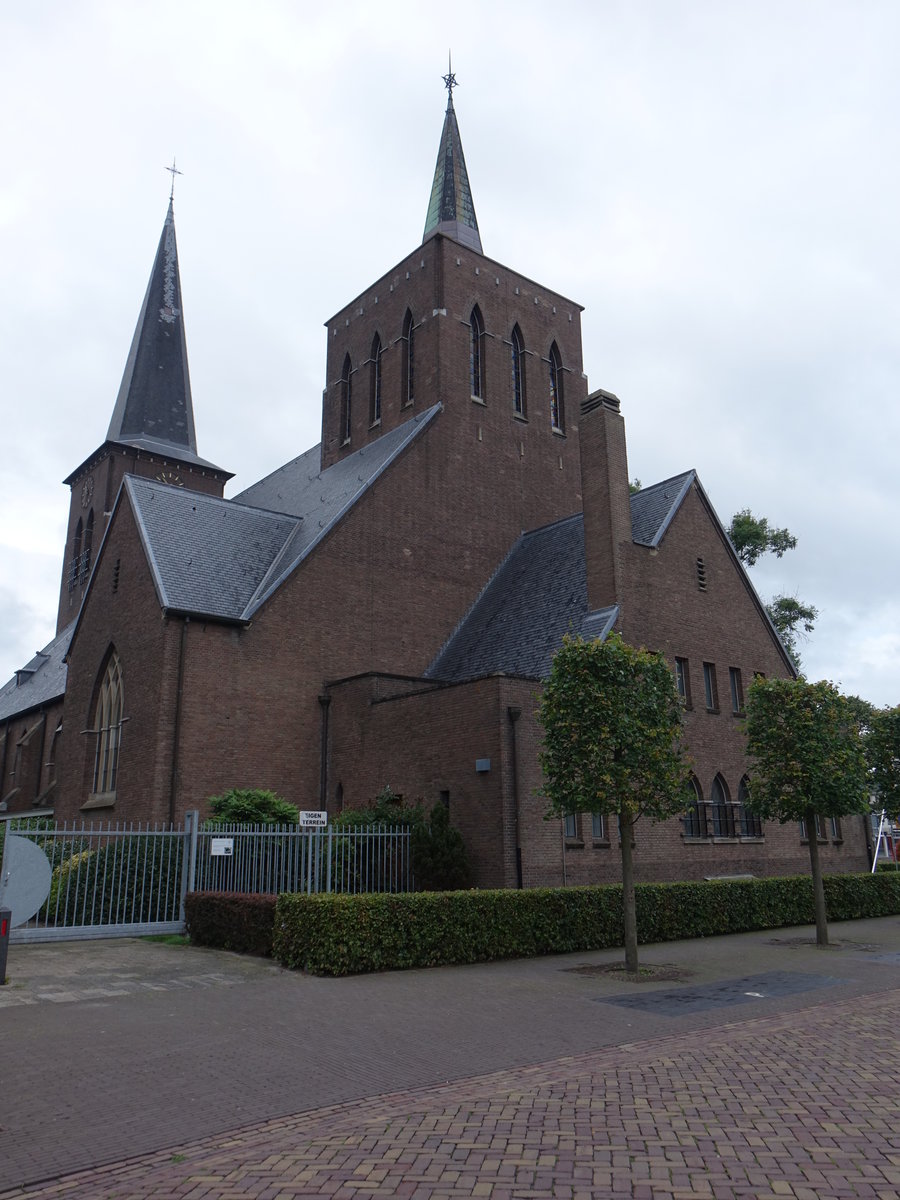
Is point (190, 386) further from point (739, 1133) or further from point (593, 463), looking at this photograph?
point (739, 1133)

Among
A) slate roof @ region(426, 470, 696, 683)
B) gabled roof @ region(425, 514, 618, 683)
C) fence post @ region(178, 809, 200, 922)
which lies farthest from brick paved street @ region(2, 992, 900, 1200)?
slate roof @ region(426, 470, 696, 683)

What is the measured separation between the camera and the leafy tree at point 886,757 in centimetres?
2398

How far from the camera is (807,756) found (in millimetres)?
18719

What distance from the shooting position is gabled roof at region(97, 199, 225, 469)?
144ft

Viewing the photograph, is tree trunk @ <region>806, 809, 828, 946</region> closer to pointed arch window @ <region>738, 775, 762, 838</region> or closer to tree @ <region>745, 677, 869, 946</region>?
tree @ <region>745, 677, 869, 946</region>

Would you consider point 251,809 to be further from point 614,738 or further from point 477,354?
point 477,354

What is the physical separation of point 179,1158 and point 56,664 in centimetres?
3639

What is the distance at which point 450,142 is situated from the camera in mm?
40312

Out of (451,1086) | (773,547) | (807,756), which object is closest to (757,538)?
(773,547)

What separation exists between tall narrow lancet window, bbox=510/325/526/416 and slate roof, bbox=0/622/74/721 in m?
18.6

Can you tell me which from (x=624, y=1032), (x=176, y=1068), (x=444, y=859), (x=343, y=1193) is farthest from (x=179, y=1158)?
(x=444, y=859)

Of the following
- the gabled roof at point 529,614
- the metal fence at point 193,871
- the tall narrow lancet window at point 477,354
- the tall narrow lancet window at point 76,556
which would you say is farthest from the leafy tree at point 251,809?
the tall narrow lancet window at point 76,556

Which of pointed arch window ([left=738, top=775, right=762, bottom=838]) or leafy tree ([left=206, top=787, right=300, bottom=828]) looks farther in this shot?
pointed arch window ([left=738, top=775, right=762, bottom=838])

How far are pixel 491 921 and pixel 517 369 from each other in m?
22.8
